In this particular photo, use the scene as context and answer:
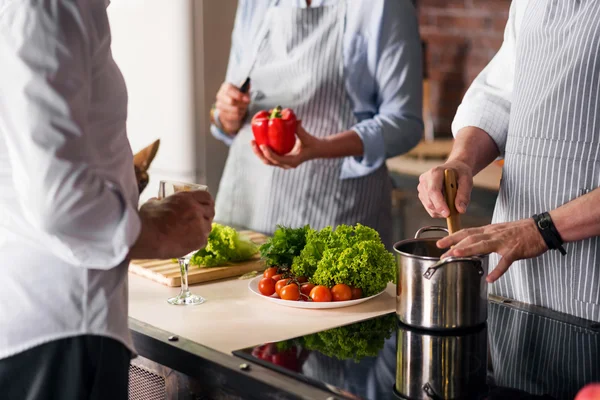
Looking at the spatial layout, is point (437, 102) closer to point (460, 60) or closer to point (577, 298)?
point (460, 60)

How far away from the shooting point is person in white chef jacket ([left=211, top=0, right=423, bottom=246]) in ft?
8.29

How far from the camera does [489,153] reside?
6.48 feet

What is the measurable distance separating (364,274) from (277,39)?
49.1 inches

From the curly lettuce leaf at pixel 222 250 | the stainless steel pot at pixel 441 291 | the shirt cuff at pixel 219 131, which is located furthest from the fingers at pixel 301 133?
the stainless steel pot at pixel 441 291

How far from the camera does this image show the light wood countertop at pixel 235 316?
145 cm

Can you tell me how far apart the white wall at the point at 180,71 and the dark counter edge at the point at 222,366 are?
2088 mm

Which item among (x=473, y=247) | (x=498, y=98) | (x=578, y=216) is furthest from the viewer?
(x=498, y=98)

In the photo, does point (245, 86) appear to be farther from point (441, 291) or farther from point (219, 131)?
point (441, 291)

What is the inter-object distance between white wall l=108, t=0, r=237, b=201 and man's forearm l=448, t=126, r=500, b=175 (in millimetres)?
1765

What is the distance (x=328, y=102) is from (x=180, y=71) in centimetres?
112

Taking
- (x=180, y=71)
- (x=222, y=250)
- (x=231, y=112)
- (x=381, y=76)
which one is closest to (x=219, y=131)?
→ (x=231, y=112)

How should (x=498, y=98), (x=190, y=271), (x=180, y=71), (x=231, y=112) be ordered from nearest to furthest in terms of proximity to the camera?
(x=190, y=271) < (x=498, y=98) < (x=231, y=112) < (x=180, y=71)

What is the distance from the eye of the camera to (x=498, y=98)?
1987 millimetres

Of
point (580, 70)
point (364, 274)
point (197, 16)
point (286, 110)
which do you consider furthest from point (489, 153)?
point (197, 16)
